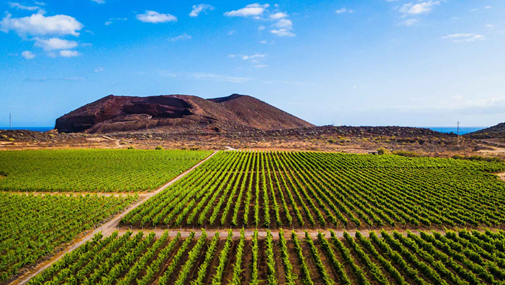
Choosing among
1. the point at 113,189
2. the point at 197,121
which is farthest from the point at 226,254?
the point at 197,121

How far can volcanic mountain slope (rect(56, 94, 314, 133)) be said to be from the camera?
123 meters

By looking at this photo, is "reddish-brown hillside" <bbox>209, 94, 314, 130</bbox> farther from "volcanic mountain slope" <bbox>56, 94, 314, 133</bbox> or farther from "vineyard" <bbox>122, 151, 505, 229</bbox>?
"vineyard" <bbox>122, 151, 505, 229</bbox>

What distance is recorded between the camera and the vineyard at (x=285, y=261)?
12523 millimetres

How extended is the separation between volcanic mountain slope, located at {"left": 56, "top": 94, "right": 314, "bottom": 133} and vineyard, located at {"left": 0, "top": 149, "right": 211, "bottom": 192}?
220 ft

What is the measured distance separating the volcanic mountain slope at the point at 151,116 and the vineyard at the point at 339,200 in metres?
88.4

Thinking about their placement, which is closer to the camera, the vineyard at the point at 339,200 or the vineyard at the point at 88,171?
the vineyard at the point at 339,200

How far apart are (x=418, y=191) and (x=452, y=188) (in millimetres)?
4698

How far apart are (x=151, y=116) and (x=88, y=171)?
100 m

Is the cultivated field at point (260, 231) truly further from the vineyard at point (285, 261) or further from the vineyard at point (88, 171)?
the vineyard at point (88, 171)

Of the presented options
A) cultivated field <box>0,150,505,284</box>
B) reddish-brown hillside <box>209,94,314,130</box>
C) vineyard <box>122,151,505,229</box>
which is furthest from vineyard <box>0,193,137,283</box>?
reddish-brown hillside <box>209,94,314,130</box>

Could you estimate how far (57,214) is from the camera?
20562 mm

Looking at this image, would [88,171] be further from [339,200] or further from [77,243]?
[339,200]

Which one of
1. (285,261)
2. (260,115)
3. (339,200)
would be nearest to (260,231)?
(285,261)

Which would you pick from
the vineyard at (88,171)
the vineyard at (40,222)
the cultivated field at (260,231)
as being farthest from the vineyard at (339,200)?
the vineyard at (88,171)
